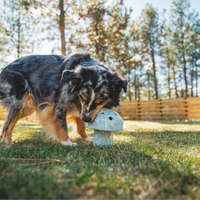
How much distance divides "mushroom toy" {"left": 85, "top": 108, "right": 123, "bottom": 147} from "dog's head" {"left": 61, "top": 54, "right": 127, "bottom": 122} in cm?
11

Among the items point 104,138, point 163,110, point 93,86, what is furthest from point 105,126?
point 163,110

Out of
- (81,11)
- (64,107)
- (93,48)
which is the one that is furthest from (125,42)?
(64,107)

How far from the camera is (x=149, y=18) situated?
22.1 metres

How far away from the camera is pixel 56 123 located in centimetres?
334

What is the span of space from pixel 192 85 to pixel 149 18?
456 inches

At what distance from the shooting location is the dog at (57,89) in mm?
2932

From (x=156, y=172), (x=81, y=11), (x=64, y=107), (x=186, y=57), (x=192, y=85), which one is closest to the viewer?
(x=156, y=172)

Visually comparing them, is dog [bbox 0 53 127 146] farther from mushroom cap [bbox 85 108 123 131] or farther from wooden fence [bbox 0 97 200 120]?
wooden fence [bbox 0 97 200 120]

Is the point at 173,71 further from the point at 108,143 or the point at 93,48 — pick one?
the point at 108,143

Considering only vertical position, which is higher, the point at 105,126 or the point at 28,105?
the point at 28,105

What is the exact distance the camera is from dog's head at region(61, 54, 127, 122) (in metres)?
2.86

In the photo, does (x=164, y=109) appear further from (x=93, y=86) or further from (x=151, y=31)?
(x=93, y=86)

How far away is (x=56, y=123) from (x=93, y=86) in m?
1.09

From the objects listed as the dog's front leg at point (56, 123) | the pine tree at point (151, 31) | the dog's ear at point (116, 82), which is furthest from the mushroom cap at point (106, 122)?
the pine tree at point (151, 31)
